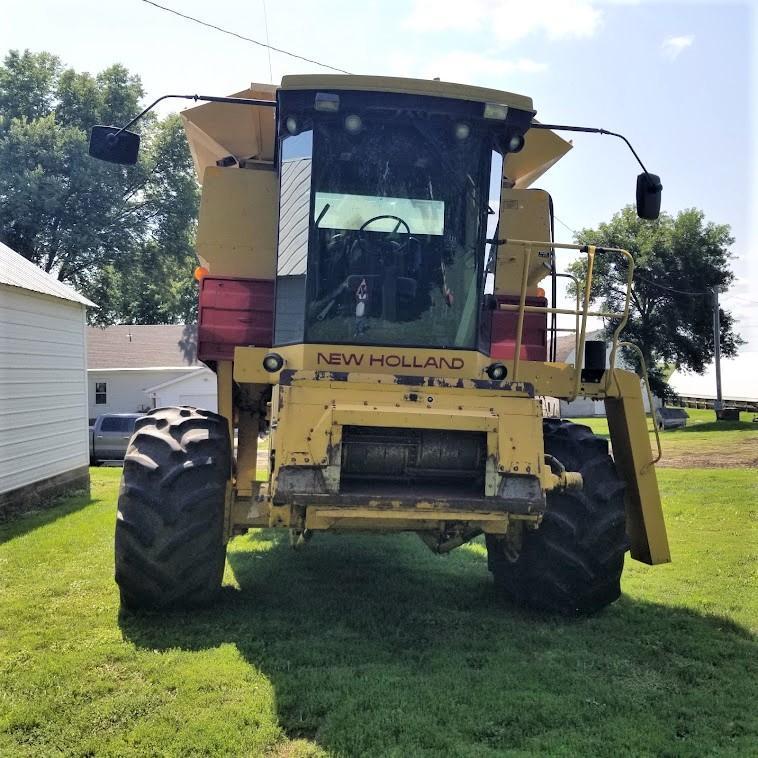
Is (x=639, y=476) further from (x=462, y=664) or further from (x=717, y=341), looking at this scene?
(x=717, y=341)

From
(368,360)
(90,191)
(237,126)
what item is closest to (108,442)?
(90,191)

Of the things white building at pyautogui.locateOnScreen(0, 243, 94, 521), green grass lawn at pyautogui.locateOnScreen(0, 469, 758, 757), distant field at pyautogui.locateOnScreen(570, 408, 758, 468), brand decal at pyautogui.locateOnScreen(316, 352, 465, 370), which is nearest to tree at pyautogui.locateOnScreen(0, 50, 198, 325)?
white building at pyautogui.locateOnScreen(0, 243, 94, 521)

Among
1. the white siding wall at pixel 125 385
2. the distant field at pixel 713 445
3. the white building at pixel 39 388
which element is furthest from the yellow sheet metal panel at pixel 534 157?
the white siding wall at pixel 125 385

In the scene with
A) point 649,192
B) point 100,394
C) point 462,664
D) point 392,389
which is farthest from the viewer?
point 100,394

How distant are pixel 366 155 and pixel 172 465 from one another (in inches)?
91.7

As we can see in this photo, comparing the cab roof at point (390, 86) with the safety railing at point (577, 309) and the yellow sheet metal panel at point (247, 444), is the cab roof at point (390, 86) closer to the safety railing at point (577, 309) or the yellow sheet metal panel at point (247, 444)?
the safety railing at point (577, 309)

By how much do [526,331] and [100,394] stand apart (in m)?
28.2

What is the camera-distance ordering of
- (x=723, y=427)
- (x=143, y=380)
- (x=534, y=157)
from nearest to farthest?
1. (x=534, y=157)
2. (x=723, y=427)
3. (x=143, y=380)

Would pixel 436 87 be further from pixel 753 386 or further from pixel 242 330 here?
pixel 753 386

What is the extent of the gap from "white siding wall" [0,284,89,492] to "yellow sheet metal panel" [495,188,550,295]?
22.7 ft

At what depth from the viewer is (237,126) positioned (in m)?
6.57

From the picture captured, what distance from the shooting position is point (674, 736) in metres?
3.75

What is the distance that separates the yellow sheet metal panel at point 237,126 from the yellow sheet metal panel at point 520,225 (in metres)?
2.01

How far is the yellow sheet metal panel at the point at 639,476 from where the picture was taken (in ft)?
19.3
